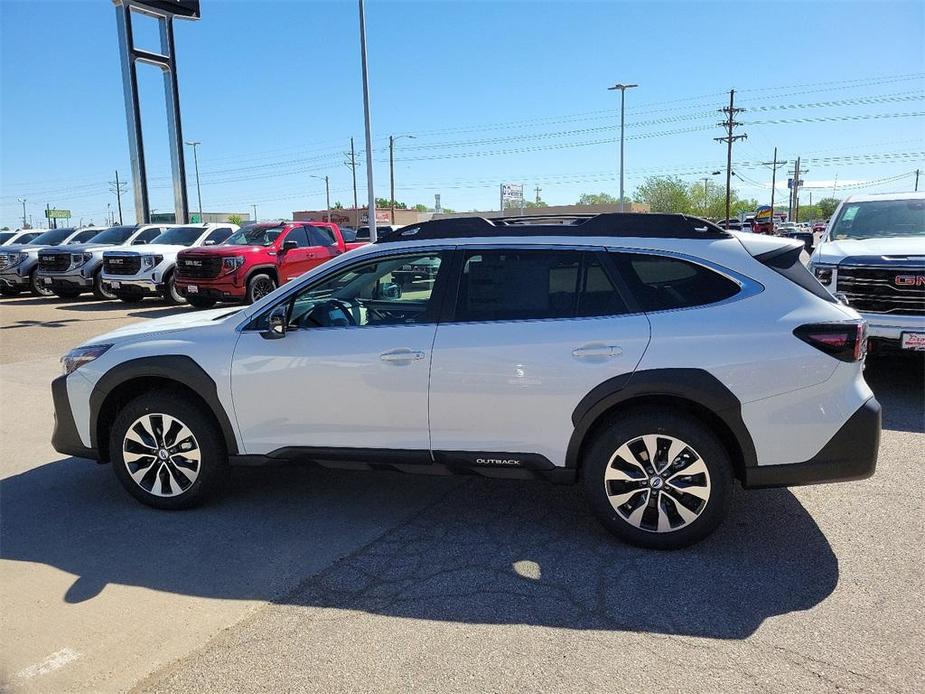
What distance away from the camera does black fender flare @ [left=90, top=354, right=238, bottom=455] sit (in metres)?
4.22

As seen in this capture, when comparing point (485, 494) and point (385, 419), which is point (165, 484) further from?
point (485, 494)

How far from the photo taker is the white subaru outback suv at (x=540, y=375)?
356 centimetres

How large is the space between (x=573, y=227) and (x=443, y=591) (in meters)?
2.11

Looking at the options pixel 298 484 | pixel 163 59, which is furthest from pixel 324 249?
pixel 163 59

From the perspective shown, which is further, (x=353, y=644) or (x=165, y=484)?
(x=165, y=484)

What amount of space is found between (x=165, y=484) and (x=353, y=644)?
2028mm

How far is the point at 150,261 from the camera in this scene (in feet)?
53.0

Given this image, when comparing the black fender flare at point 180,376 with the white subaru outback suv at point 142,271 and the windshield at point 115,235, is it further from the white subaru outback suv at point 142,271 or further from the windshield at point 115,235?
the windshield at point 115,235

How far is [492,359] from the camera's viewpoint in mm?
3771

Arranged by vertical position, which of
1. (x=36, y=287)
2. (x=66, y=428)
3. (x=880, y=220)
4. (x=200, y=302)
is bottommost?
(x=200, y=302)

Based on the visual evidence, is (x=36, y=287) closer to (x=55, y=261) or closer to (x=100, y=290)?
(x=55, y=261)

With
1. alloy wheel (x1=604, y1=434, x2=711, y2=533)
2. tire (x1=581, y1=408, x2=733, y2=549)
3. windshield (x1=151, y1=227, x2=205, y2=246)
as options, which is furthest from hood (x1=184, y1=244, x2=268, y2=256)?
alloy wheel (x1=604, y1=434, x2=711, y2=533)

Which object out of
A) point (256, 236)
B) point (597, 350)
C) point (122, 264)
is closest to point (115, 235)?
point (122, 264)

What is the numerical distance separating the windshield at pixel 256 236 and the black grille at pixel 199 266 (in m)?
1.01
